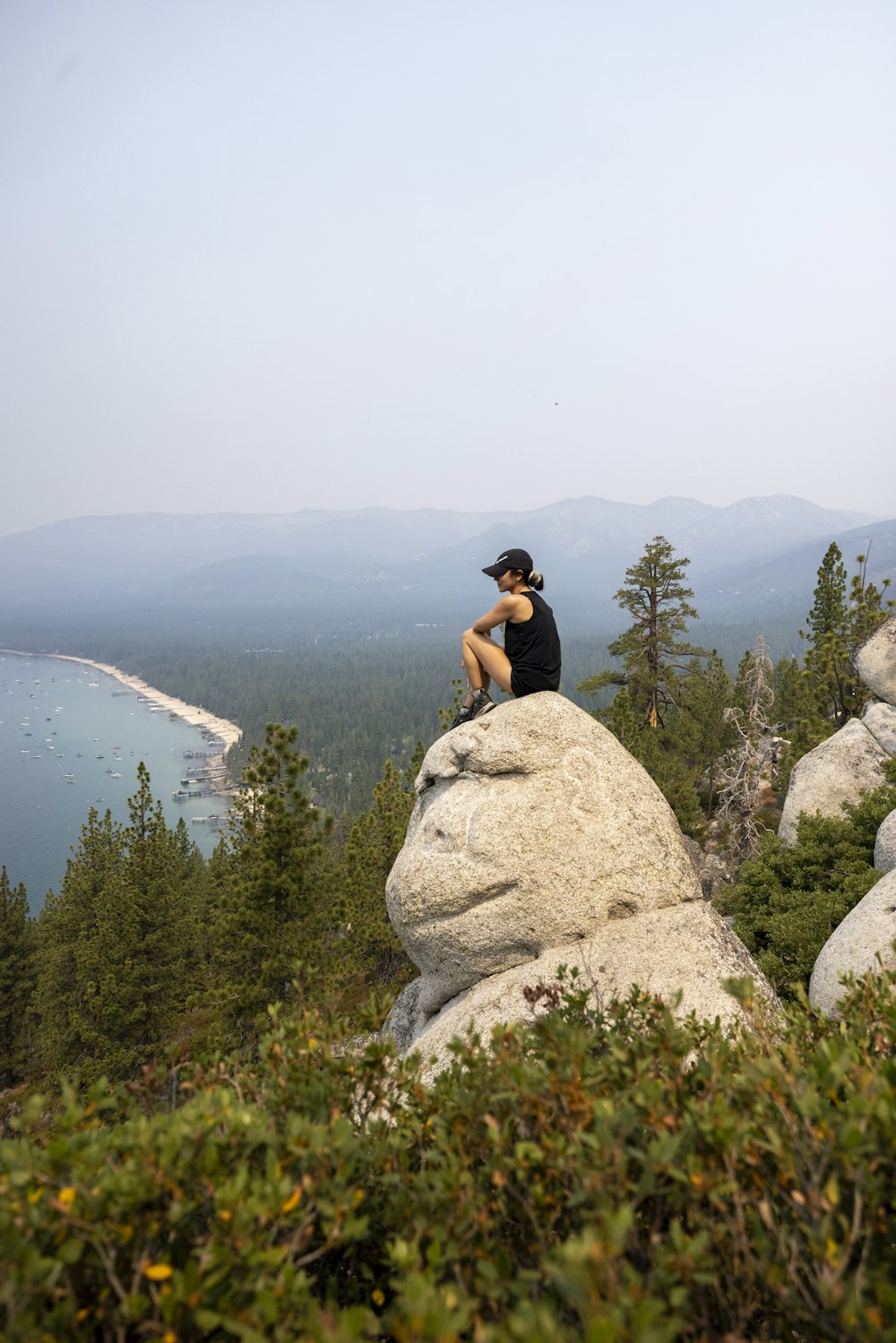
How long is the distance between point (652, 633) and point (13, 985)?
39038 mm

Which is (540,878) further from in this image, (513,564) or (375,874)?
(375,874)

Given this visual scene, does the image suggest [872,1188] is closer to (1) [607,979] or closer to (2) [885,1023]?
(2) [885,1023]

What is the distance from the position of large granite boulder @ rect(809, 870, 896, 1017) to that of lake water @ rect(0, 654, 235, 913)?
279 feet

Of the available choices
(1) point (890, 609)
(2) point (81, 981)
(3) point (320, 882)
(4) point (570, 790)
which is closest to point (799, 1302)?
(4) point (570, 790)

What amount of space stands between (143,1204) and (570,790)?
23.4ft

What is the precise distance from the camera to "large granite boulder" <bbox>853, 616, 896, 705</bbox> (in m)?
23.5

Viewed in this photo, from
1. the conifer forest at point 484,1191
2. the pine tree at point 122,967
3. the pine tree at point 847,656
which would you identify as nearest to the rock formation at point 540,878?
the conifer forest at point 484,1191

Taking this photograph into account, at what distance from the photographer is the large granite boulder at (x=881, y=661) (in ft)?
76.9

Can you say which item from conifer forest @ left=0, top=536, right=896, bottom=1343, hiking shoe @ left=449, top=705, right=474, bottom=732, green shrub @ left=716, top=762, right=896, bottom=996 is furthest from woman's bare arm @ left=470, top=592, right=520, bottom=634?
green shrub @ left=716, top=762, right=896, bottom=996

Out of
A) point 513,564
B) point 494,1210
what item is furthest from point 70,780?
point 494,1210

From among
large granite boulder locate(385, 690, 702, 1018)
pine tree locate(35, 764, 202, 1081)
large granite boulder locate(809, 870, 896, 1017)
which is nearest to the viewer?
large granite boulder locate(385, 690, 702, 1018)

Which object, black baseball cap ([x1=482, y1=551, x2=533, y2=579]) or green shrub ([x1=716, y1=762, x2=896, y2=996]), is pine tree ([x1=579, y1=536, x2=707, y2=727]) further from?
black baseball cap ([x1=482, y1=551, x2=533, y2=579])

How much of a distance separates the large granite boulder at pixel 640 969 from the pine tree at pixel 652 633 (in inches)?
953

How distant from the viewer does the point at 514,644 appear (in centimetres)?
1027
